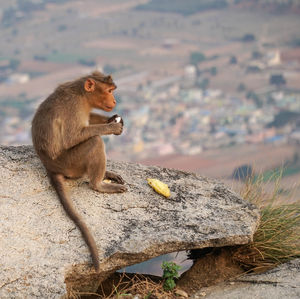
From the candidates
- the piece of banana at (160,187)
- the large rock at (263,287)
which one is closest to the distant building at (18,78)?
the piece of banana at (160,187)

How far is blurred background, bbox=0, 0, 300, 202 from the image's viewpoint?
30.2 metres

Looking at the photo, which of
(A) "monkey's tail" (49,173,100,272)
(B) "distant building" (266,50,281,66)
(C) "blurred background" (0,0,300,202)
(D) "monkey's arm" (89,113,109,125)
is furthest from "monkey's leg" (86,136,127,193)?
(B) "distant building" (266,50,281,66)

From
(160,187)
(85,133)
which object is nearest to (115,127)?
(85,133)

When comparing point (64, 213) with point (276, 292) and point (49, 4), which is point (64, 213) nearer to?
point (276, 292)

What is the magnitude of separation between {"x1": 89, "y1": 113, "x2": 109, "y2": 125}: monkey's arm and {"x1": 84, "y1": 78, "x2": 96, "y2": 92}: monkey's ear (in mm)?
467

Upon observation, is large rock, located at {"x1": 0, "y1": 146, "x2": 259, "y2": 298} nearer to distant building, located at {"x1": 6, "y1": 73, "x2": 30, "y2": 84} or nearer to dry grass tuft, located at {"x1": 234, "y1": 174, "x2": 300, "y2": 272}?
dry grass tuft, located at {"x1": 234, "y1": 174, "x2": 300, "y2": 272}

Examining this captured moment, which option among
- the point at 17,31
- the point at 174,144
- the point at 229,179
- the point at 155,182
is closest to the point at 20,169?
the point at 155,182

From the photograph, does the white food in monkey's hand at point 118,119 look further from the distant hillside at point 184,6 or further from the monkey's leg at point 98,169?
the distant hillside at point 184,6

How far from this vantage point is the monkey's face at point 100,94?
525 centimetres

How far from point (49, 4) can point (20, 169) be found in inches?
2336

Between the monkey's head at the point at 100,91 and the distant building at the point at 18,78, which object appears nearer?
the monkey's head at the point at 100,91

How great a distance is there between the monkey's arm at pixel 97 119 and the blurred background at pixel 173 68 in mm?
14832

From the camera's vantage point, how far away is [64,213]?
16.8 feet

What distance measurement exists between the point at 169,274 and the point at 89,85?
1.96 m
